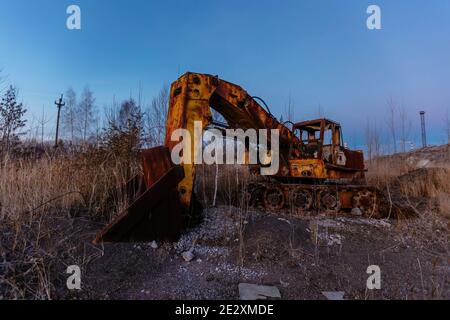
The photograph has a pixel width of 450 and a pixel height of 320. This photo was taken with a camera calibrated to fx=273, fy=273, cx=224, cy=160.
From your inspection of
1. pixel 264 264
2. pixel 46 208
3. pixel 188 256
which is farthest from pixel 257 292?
pixel 46 208

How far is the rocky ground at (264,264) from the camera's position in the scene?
2252 millimetres

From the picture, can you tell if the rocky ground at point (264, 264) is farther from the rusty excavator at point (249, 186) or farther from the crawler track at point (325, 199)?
the crawler track at point (325, 199)

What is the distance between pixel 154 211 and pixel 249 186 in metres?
3.56

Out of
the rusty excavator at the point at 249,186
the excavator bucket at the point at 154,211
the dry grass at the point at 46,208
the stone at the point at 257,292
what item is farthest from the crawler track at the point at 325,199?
the stone at the point at 257,292

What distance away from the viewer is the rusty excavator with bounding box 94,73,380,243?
3.06 metres

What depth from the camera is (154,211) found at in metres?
3.08

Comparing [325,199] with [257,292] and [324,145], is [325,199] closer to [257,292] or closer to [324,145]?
[324,145]

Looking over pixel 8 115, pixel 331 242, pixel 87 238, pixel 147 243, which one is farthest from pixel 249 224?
pixel 8 115

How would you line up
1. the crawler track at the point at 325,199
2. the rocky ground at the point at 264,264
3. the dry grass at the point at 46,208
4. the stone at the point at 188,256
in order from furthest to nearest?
the crawler track at the point at 325,199
the stone at the point at 188,256
the rocky ground at the point at 264,264
the dry grass at the point at 46,208

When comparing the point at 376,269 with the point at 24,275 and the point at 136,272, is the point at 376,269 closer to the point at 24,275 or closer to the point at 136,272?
the point at 136,272

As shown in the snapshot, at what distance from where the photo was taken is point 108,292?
84.4 inches

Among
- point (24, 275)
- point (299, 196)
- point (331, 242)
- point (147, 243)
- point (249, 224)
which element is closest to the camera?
point (24, 275)
